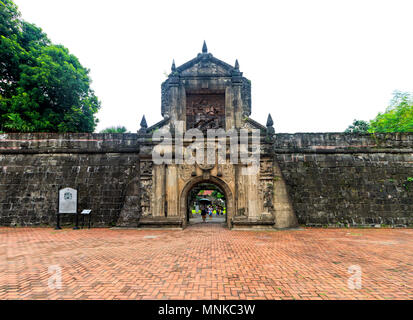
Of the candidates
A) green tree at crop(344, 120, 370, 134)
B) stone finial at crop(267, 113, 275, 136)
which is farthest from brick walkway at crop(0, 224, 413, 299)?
green tree at crop(344, 120, 370, 134)

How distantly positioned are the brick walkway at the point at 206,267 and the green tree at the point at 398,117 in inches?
566

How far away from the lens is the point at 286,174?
45.5 feet

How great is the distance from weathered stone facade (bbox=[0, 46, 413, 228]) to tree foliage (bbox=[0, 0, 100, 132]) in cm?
270

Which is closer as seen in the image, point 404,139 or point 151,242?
point 151,242

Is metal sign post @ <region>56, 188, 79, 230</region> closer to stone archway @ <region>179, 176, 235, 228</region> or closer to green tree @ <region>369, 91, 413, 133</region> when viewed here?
stone archway @ <region>179, 176, 235, 228</region>

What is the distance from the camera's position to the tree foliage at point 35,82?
15922 mm

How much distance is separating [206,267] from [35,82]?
19491 millimetres

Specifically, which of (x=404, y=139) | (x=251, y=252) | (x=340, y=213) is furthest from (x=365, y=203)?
(x=251, y=252)

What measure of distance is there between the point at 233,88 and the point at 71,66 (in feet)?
48.3

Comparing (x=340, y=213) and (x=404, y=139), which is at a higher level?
(x=404, y=139)

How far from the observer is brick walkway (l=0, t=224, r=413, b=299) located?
161 inches

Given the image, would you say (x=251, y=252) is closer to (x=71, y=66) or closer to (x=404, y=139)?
(x=404, y=139)

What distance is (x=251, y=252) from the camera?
22.7 feet

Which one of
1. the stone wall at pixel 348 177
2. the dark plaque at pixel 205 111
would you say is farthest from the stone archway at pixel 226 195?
the stone wall at pixel 348 177
